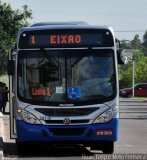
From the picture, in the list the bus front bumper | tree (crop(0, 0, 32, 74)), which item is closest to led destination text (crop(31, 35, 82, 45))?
the bus front bumper

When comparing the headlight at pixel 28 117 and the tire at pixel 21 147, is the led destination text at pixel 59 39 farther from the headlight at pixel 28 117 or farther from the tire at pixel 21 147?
the tire at pixel 21 147

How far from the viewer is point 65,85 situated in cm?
1519

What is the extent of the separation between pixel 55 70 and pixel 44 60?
35cm

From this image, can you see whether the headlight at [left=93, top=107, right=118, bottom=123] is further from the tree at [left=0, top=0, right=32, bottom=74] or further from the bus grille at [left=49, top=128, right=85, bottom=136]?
the tree at [left=0, top=0, right=32, bottom=74]

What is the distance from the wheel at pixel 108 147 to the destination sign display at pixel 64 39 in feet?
7.68

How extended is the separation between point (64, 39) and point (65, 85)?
1.14m

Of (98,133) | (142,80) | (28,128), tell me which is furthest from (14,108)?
(142,80)

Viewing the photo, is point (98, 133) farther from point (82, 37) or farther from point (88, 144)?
point (82, 37)

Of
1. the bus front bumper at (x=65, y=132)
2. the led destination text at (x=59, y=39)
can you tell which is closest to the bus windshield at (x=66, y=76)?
the led destination text at (x=59, y=39)

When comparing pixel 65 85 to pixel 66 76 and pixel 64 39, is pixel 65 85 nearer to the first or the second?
pixel 66 76

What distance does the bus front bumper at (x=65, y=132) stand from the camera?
14914 mm

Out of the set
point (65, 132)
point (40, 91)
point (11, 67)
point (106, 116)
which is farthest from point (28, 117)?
point (106, 116)

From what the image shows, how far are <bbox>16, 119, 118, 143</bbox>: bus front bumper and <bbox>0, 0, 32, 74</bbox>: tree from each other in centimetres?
2190

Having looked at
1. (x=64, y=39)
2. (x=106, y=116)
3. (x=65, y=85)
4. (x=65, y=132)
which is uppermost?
(x=64, y=39)
